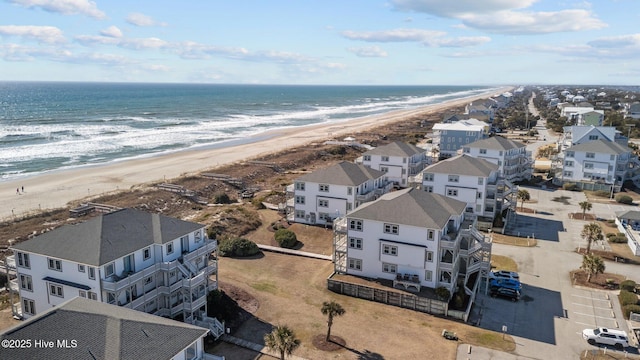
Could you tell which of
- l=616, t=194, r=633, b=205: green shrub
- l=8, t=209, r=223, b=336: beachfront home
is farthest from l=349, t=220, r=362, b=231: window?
l=616, t=194, r=633, b=205: green shrub

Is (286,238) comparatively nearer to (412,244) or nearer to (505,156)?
(412,244)

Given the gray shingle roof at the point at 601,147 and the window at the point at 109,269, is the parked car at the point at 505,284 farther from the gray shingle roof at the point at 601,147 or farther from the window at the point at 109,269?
the gray shingle roof at the point at 601,147

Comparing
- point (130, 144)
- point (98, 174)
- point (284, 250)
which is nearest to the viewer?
point (284, 250)

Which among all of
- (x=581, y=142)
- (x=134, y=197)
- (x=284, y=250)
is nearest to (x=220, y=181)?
(x=134, y=197)

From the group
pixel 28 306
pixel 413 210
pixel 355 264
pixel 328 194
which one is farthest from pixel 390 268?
pixel 28 306

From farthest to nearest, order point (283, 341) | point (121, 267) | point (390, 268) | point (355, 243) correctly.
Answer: point (355, 243) < point (390, 268) < point (121, 267) < point (283, 341)

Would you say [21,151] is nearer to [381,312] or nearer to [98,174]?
[98,174]

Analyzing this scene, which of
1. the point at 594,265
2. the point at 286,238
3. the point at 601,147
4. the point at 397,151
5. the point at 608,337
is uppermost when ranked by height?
the point at 601,147
